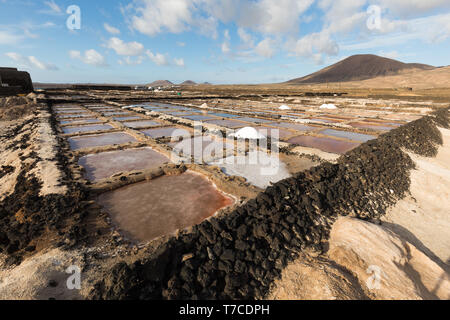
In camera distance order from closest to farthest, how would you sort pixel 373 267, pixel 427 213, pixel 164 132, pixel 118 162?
pixel 373 267, pixel 427 213, pixel 118 162, pixel 164 132

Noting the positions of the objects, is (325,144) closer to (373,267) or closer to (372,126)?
(372,126)

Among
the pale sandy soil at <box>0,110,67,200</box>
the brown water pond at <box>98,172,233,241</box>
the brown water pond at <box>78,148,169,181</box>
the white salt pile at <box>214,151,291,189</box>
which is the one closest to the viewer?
the brown water pond at <box>98,172,233,241</box>

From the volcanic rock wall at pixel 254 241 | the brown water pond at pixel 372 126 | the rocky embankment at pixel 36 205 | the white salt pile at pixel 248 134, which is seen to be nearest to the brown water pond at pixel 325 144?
the white salt pile at pixel 248 134

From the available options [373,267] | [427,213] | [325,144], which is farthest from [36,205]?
[325,144]

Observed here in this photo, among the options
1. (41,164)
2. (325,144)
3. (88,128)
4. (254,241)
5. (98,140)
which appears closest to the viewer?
(254,241)

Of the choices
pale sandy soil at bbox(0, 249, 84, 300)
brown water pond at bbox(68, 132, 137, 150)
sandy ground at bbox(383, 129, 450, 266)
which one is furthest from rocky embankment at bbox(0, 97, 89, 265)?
sandy ground at bbox(383, 129, 450, 266)

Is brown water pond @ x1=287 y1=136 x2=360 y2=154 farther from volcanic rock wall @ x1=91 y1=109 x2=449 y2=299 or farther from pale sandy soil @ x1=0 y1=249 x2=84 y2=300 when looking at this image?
pale sandy soil @ x1=0 y1=249 x2=84 y2=300
